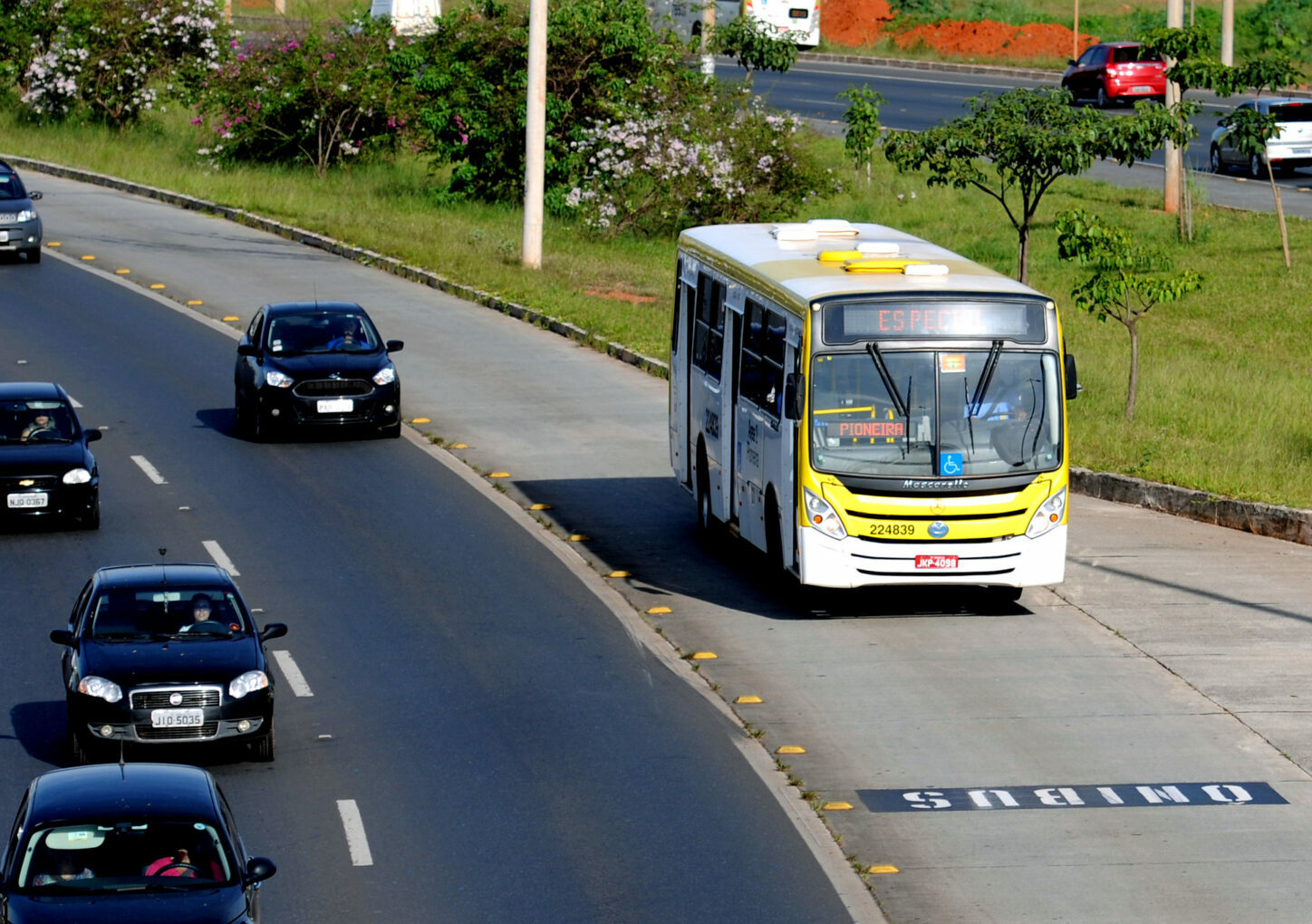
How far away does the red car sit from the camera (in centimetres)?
6391

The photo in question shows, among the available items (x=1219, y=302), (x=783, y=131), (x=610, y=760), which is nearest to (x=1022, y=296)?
(x=610, y=760)

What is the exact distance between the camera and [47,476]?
22469mm

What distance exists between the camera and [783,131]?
47.4 m

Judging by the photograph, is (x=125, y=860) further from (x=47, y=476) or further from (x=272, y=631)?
(x=47, y=476)

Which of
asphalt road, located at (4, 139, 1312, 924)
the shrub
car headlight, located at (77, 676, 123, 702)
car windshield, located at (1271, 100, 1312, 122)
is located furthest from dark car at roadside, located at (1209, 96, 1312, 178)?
car headlight, located at (77, 676, 123, 702)

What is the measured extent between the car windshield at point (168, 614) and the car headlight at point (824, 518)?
18.1 feet

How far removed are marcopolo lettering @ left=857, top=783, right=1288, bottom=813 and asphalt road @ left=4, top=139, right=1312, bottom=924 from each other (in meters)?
0.03

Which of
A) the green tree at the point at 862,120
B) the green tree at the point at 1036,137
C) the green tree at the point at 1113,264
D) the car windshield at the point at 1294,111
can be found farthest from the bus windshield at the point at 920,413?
the car windshield at the point at 1294,111

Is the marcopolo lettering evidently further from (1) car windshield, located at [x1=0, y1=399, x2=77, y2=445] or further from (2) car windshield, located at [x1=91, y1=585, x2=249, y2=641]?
(1) car windshield, located at [x1=0, y1=399, x2=77, y2=445]

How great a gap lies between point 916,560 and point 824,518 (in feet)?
2.99

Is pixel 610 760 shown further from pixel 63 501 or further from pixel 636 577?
pixel 63 501

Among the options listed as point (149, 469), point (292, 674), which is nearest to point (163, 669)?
point (292, 674)

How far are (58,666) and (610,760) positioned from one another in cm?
520

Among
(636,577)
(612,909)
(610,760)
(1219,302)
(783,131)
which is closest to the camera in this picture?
(612,909)
